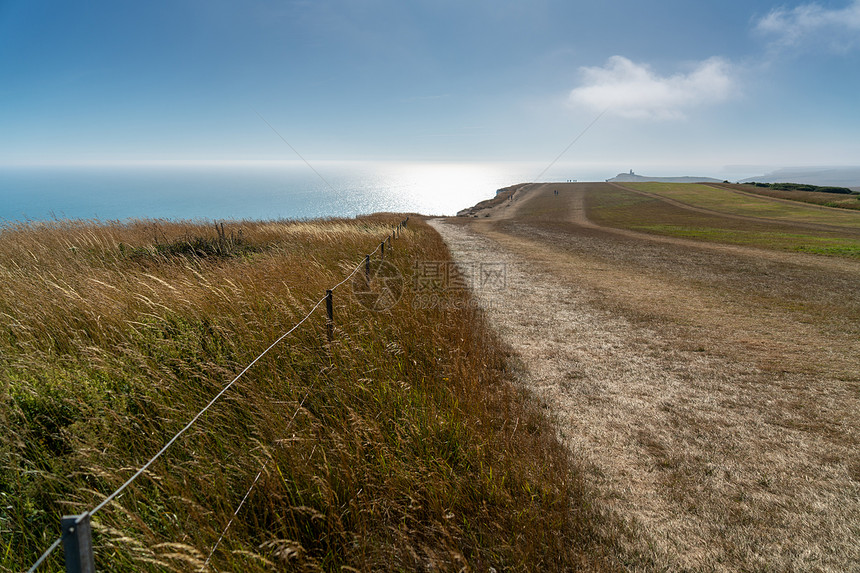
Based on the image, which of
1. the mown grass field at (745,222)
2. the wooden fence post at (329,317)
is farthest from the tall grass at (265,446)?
the mown grass field at (745,222)

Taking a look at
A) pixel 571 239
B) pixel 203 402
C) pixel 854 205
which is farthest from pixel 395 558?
pixel 854 205

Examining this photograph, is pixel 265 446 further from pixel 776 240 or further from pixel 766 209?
pixel 766 209

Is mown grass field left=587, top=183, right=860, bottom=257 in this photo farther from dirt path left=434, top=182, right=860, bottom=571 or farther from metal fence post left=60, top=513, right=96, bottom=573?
metal fence post left=60, top=513, right=96, bottom=573

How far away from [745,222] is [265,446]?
39983 millimetres

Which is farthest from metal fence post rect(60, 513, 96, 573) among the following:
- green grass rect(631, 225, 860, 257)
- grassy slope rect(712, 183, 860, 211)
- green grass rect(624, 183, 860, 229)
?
grassy slope rect(712, 183, 860, 211)

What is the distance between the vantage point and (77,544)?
1254 millimetres

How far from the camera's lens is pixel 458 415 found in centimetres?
361

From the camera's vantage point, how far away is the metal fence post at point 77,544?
1.24 m

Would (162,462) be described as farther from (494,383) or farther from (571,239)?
(571,239)

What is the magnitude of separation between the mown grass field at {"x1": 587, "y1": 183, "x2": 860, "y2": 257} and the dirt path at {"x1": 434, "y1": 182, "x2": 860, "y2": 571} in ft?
33.6

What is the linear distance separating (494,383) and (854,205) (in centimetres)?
6070

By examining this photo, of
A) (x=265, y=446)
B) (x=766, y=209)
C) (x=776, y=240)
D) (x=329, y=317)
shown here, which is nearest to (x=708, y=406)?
(x=329, y=317)

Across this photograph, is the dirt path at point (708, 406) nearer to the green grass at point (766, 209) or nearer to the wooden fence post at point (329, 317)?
the wooden fence post at point (329, 317)

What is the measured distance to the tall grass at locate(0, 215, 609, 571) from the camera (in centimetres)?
233
